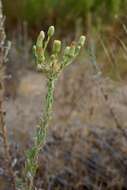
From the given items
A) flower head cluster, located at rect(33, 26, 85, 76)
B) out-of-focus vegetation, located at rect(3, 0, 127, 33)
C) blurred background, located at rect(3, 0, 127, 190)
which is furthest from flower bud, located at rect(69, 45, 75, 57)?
out-of-focus vegetation, located at rect(3, 0, 127, 33)

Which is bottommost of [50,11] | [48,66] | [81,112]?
[81,112]

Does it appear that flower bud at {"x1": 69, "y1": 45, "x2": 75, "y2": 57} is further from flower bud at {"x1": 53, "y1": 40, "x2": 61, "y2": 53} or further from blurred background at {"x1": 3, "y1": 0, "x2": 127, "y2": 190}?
blurred background at {"x1": 3, "y1": 0, "x2": 127, "y2": 190}

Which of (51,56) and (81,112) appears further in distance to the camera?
(81,112)

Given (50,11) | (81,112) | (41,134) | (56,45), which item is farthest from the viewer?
(50,11)

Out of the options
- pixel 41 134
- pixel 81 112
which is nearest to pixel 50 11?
pixel 81 112

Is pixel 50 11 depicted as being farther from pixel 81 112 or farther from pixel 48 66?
pixel 48 66

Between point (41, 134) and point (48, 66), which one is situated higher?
point (48, 66)

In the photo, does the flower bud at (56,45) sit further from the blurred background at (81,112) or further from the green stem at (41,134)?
the blurred background at (81,112)

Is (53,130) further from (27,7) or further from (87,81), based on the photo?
(27,7)
